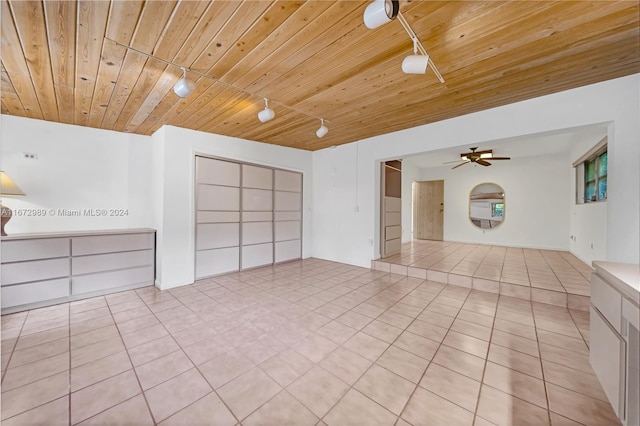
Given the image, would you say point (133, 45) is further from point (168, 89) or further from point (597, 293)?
point (597, 293)

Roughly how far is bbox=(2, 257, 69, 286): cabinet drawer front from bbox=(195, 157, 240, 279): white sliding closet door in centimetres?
158

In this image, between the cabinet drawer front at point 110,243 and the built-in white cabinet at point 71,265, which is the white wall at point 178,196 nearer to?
the cabinet drawer front at point 110,243

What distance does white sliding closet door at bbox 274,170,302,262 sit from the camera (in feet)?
17.1

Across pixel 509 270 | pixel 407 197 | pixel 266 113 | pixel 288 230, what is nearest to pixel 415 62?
pixel 266 113

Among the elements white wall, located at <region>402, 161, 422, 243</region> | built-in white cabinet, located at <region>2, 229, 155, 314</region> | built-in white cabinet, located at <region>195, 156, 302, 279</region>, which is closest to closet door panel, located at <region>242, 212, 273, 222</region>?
built-in white cabinet, located at <region>195, 156, 302, 279</region>

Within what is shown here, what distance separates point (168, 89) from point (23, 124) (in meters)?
2.61

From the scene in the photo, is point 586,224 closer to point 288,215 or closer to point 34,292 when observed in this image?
point 288,215

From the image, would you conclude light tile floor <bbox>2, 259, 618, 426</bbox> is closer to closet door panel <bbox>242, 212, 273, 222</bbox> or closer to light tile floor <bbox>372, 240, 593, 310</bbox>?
light tile floor <bbox>372, 240, 593, 310</bbox>

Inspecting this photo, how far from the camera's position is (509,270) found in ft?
13.5

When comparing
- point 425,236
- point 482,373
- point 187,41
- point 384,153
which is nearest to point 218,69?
point 187,41

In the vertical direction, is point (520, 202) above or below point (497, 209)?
above

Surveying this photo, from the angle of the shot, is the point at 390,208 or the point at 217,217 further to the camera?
the point at 390,208

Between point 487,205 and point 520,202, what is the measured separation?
76 centimetres

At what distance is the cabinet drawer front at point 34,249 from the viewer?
2.78 metres
